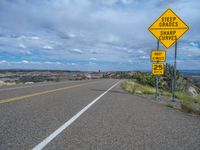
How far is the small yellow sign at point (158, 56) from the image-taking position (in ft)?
51.2

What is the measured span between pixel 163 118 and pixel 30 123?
3.96m

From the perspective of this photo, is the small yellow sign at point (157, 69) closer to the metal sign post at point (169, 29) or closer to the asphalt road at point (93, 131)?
the metal sign post at point (169, 29)

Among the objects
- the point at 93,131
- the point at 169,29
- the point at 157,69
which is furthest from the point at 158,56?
the point at 93,131

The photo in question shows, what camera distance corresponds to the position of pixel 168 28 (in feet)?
49.7

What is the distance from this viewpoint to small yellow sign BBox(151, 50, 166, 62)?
15602 mm

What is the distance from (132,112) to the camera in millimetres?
9734

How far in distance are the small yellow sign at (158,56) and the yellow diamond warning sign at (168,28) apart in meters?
0.58

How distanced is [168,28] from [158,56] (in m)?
1.58

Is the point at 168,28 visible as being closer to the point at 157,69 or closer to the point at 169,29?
the point at 169,29

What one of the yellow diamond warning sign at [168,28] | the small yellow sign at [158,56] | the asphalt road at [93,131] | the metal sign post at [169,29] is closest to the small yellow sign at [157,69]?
the small yellow sign at [158,56]

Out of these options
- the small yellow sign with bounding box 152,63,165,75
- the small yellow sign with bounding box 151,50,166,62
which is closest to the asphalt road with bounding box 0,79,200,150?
the small yellow sign with bounding box 152,63,165,75

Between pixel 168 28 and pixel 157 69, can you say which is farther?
pixel 157 69

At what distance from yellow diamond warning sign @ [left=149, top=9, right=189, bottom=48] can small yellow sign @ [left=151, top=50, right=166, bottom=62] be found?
576 millimetres

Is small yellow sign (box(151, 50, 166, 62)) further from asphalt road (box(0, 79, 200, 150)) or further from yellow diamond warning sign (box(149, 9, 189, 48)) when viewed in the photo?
asphalt road (box(0, 79, 200, 150))
